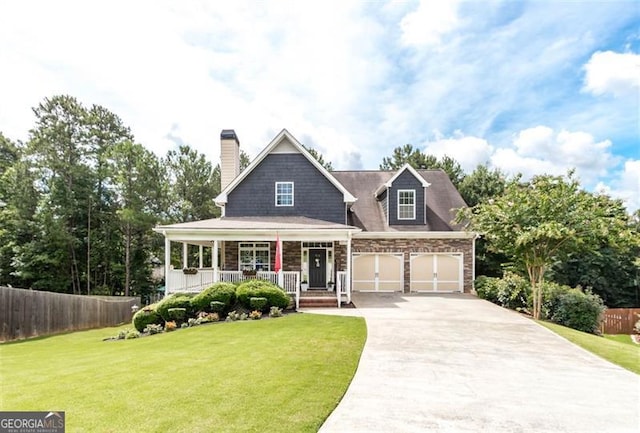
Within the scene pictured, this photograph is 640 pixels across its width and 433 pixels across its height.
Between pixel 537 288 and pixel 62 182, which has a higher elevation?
pixel 62 182

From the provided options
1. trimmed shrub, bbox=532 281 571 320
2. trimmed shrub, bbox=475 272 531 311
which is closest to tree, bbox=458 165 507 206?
trimmed shrub, bbox=475 272 531 311

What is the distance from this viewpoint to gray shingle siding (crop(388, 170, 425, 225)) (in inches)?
767

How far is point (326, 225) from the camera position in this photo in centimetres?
1638

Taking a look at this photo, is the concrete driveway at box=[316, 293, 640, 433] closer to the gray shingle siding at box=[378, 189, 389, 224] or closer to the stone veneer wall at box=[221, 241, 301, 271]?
the stone veneer wall at box=[221, 241, 301, 271]

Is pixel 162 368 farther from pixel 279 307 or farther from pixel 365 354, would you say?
pixel 279 307

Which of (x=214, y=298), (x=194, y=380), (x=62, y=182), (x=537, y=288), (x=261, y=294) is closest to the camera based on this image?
(x=194, y=380)

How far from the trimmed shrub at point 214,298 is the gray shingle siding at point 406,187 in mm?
9687

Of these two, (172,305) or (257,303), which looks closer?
(172,305)

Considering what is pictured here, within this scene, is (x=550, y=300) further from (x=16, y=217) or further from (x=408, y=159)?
(x=16, y=217)

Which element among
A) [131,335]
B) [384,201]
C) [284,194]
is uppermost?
[284,194]

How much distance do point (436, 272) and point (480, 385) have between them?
1328 cm

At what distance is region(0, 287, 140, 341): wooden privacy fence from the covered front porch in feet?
11.9

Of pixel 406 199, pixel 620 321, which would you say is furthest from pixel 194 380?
pixel 620 321

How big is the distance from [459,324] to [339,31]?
9.15 m
